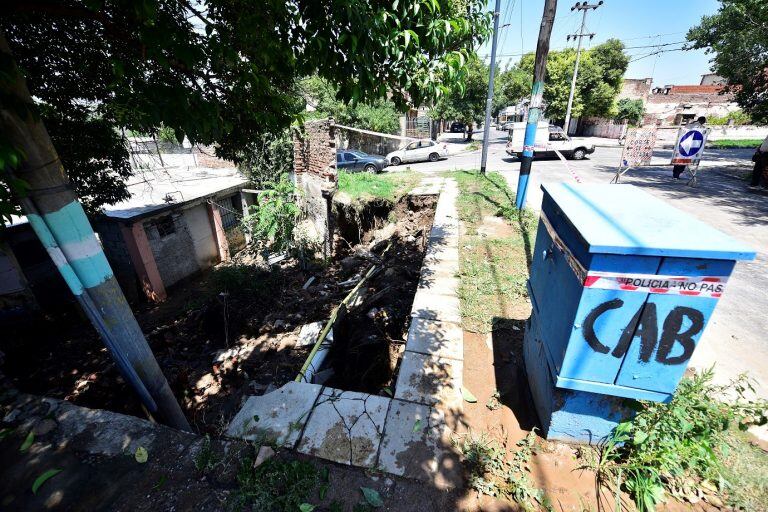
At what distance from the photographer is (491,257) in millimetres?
5535

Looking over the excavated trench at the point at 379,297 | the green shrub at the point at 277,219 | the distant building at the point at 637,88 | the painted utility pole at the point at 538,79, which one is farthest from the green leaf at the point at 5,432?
the distant building at the point at 637,88

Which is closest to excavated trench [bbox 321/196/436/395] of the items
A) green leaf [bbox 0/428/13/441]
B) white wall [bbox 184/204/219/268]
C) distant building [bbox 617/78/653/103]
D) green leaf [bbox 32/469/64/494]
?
green leaf [bbox 32/469/64/494]

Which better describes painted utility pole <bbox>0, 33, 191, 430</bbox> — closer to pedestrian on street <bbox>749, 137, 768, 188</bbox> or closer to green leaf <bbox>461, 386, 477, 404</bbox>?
green leaf <bbox>461, 386, 477, 404</bbox>

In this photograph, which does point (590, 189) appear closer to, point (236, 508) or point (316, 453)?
point (316, 453)

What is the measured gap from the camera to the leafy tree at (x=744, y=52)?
1070 cm

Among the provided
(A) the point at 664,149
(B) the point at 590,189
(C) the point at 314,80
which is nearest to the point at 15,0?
(B) the point at 590,189

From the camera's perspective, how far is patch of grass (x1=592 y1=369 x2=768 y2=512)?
198 centimetres

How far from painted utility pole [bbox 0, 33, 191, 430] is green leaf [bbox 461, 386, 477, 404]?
260 cm

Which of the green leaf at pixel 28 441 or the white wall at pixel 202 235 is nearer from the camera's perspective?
the green leaf at pixel 28 441

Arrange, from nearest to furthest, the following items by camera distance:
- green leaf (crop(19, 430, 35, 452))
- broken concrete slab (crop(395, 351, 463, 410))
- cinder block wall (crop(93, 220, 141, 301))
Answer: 1. green leaf (crop(19, 430, 35, 452))
2. broken concrete slab (crop(395, 351, 463, 410))
3. cinder block wall (crop(93, 220, 141, 301))

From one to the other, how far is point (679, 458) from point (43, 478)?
4004mm

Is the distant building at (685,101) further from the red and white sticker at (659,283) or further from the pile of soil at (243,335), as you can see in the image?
the red and white sticker at (659,283)

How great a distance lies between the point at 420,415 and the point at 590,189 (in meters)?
2.32

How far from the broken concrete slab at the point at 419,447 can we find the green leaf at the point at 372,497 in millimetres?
178
